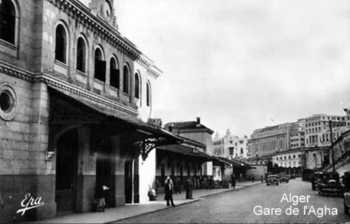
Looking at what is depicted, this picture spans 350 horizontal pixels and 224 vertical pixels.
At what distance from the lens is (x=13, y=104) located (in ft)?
54.3

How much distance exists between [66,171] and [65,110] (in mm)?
3369

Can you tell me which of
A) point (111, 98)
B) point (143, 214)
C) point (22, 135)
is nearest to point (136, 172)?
point (111, 98)

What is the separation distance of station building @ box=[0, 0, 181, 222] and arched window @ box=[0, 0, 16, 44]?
0.12 feet

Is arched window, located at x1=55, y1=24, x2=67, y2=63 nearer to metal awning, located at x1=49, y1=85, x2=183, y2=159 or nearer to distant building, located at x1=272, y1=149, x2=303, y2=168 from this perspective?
metal awning, located at x1=49, y1=85, x2=183, y2=159

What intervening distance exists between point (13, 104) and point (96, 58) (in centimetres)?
770

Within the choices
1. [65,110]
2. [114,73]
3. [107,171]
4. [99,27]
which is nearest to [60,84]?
[65,110]

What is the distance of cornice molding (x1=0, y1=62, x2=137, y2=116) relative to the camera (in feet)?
53.7

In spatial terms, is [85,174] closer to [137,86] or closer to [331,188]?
[137,86]

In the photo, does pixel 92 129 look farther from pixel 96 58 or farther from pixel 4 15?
pixel 4 15

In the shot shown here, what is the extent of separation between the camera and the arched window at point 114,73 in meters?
25.3

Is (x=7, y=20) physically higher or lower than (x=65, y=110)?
higher

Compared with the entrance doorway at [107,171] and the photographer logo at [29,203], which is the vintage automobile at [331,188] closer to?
the entrance doorway at [107,171]

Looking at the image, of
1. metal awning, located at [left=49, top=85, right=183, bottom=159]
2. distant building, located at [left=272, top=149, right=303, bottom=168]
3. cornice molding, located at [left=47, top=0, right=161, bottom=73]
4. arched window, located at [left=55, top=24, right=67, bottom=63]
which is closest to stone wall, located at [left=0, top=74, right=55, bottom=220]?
metal awning, located at [left=49, top=85, right=183, bottom=159]

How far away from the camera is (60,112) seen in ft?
61.0
